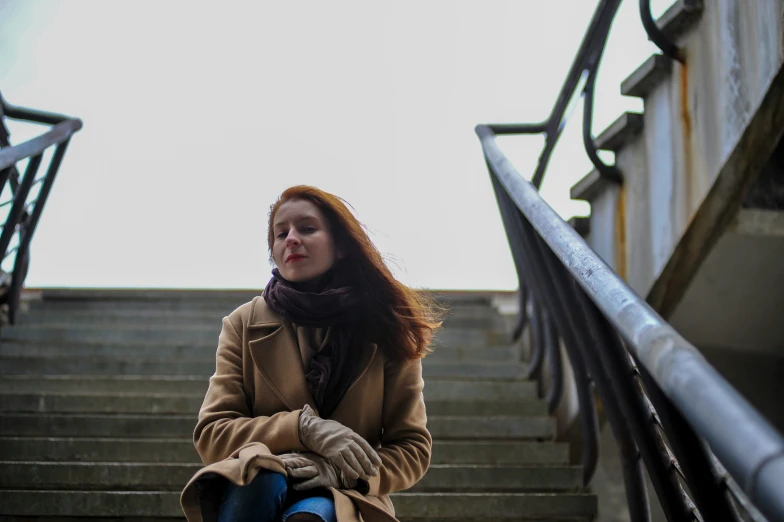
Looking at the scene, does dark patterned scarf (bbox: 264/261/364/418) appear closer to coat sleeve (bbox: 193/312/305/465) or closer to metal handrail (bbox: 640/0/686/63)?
coat sleeve (bbox: 193/312/305/465)

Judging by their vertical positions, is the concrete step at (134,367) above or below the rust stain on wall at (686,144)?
below

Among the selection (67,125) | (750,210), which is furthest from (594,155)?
(67,125)

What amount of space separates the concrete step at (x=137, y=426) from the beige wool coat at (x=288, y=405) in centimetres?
143

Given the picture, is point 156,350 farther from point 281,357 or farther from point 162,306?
point 281,357

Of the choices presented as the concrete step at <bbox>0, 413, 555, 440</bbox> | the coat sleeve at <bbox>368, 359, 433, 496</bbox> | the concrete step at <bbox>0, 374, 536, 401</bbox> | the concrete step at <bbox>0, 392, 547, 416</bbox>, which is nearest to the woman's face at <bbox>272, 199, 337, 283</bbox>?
the coat sleeve at <bbox>368, 359, 433, 496</bbox>

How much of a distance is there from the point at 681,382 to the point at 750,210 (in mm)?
1620

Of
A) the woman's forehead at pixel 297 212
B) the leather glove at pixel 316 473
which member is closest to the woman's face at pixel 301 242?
the woman's forehead at pixel 297 212

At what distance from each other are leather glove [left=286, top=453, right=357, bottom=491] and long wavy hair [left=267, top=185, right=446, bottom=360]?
11.0 inches

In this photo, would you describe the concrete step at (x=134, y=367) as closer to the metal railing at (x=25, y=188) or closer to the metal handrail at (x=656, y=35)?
the metal railing at (x=25, y=188)

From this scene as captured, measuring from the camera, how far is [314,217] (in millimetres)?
1768

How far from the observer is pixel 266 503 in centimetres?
139

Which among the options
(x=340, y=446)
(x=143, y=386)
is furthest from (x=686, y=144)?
(x=143, y=386)

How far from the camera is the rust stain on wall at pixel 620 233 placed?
282 centimetres

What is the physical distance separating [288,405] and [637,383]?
2.03ft
